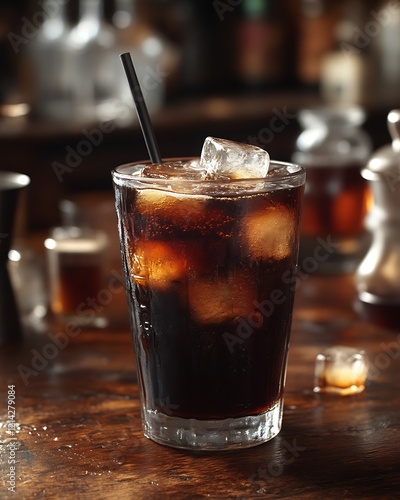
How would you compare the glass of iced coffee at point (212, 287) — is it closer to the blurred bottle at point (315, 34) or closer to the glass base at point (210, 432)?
the glass base at point (210, 432)

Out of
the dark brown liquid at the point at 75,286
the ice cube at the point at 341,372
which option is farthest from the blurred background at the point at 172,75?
the ice cube at the point at 341,372

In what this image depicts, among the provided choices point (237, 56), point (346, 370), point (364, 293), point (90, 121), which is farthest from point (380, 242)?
point (237, 56)

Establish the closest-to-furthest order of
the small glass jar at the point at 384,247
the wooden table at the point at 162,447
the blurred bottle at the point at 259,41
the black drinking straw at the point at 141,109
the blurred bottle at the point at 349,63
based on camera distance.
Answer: the wooden table at the point at 162,447 < the black drinking straw at the point at 141,109 < the small glass jar at the point at 384,247 < the blurred bottle at the point at 349,63 < the blurred bottle at the point at 259,41

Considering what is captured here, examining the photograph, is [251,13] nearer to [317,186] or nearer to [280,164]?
[317,186]

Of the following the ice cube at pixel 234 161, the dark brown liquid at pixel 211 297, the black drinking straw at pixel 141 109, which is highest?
the black drinking straw at pixel 141 109

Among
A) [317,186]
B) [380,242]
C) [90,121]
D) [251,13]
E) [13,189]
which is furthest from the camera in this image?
[251,13]

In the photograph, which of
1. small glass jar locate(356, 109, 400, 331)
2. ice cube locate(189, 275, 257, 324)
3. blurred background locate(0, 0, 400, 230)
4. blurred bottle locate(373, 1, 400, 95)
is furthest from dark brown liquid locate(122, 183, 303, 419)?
blurred bottle locate(373, 1, 400, 95)

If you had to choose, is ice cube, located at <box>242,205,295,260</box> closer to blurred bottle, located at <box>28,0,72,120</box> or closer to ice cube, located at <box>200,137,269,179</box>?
ice cube, located at <box>200,137,269,179</box>
